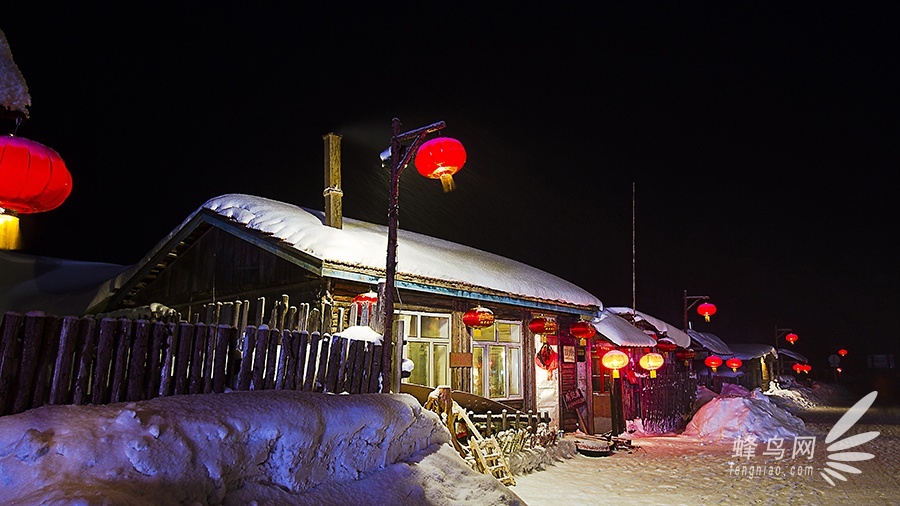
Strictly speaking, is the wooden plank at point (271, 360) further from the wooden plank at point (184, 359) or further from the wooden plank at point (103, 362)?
the wooden plank at point (103, 362)

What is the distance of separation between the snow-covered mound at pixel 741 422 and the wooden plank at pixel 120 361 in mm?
16745

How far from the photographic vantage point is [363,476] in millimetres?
5086

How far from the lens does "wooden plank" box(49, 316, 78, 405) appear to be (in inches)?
155

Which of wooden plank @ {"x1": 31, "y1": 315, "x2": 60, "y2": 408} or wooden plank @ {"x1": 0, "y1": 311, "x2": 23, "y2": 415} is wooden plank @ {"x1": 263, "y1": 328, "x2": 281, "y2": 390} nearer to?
wooden plank @ {"x1": 31, "y1": 315, "x2": 60, "y2": 408}

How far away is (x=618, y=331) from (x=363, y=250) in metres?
10.9

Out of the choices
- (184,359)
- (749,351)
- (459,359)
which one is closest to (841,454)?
(459,359)

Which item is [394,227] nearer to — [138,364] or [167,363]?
[167,363]

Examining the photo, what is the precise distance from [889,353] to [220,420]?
87.5 m

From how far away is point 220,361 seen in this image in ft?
16.6

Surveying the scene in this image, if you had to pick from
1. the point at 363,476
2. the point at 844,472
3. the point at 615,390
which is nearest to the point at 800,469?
the point at 844,472

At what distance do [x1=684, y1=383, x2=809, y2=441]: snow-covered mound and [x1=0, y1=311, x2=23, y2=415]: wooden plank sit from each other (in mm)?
17470

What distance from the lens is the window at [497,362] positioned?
45.4ft

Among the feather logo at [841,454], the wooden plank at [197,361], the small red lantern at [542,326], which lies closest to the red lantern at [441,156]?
the wooden plank at [197,361]

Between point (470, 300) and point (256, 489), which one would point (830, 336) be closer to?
point (470, 300)
